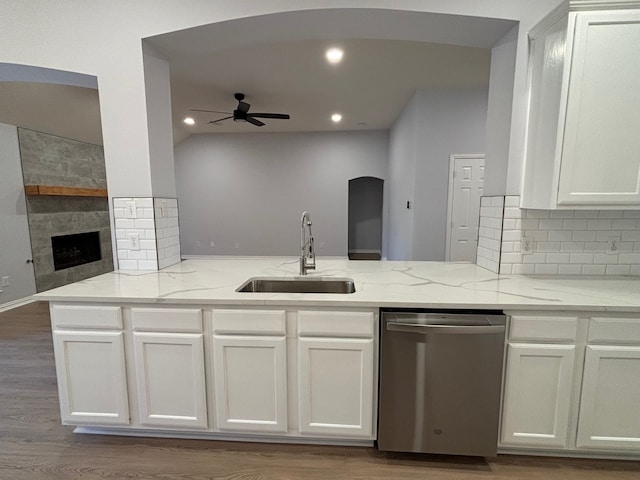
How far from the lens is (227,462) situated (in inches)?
64.9

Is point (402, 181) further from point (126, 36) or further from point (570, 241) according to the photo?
point (126, 36)

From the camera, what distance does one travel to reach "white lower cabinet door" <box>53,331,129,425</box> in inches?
66.9

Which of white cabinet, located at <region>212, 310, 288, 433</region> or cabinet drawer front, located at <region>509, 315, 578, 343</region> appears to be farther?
white cabinet, located at <region>212, 310, 288, 433</region>

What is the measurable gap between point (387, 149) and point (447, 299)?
19.8ft

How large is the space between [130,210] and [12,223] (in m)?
3.22

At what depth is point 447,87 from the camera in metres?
4.32

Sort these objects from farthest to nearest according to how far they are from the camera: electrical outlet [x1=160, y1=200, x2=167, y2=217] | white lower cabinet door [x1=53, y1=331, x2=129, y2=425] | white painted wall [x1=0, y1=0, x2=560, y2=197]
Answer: electrical outlet [x1=160, y1=200, x2=167, y2=217]
white painted wall [x1=0, y1=0, x2=560, y2=197]
white lower cabinet door [x1=53, y1=331, x2=129, y2=425]

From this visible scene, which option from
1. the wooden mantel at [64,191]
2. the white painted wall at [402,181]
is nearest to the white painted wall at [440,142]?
the white painted wall at [402,181]

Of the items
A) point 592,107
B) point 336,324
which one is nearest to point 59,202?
point 336,324

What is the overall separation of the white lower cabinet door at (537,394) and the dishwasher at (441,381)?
9 centimetres

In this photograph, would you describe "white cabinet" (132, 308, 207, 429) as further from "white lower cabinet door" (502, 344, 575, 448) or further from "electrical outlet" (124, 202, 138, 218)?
"white lower cabinet door" (502, 344, 575, 448)

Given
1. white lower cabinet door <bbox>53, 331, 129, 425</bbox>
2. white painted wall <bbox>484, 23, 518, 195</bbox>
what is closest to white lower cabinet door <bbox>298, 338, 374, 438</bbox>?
white lower cabinet door <bbox>53, 331, 129, 425</bbox>

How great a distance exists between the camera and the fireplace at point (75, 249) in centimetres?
470

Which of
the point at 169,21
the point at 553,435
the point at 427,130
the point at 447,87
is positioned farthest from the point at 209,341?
the point at 447,87
